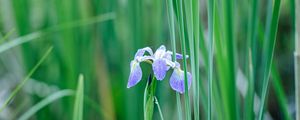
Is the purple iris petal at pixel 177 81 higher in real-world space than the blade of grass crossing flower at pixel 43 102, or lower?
higher

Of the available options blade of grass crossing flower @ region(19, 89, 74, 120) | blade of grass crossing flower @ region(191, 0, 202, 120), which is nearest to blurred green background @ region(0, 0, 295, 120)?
blade of grass crossing flower @ region(19, 89, 74, 120)

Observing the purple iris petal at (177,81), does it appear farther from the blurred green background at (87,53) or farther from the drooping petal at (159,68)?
the blurred green background at (87,53)

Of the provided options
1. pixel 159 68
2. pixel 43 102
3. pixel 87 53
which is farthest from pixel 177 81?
pixel 87 53

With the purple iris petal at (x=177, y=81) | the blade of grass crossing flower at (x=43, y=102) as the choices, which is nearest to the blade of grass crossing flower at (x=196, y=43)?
the purple iris petal at (x=177, y=81)

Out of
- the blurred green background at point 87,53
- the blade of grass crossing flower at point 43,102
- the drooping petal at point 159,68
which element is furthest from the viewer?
the blurred green background at point 87,53

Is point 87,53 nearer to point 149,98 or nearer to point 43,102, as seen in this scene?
point 43,102

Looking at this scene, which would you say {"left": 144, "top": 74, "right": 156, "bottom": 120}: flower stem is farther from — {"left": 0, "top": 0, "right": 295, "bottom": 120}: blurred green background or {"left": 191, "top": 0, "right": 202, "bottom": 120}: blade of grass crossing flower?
{"left": 0, "top": 0, "right": 295, "bottom": 120}: blurred green background
